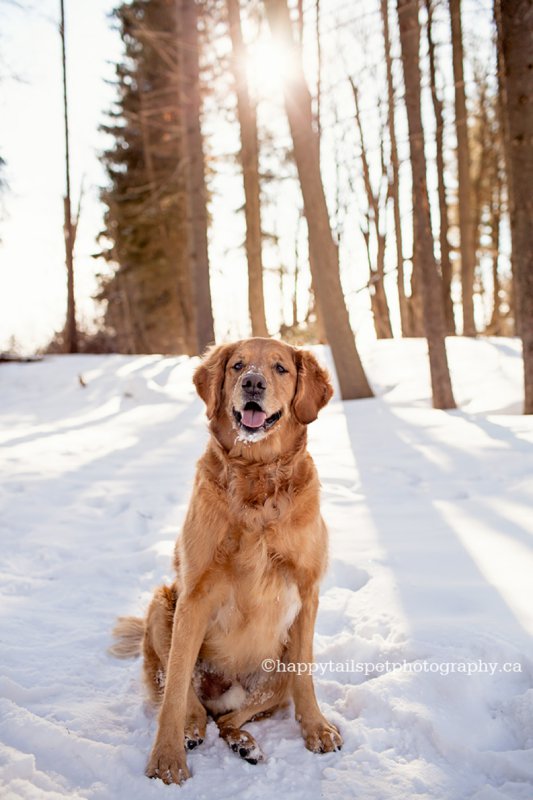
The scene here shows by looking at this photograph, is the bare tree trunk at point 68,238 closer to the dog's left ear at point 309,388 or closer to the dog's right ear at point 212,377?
the dog's right ear at point 212,377

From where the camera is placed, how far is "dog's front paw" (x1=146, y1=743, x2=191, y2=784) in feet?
6.77

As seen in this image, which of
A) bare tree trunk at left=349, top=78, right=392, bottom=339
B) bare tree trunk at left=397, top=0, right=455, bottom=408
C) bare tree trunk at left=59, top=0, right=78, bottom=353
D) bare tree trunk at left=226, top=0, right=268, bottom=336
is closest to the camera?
bare tree trunk at left=397, top=0, right=455, bottom=408

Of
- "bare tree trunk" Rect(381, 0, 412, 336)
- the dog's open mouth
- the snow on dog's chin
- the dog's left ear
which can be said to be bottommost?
the snow on dog's chin

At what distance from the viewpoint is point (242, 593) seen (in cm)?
236

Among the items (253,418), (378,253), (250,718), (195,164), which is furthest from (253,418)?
(378,253)

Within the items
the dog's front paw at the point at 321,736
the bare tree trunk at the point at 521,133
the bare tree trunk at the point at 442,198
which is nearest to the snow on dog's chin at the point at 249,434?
the dog's front paw at the point at 321,736

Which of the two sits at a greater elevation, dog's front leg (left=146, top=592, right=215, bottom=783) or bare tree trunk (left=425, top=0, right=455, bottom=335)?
bare tree trunk (left=425, top=0, right=455, bottom=335)

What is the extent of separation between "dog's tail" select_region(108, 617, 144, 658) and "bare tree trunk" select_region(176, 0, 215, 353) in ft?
30.0

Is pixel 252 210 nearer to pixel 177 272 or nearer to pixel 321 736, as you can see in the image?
pixel 177 272

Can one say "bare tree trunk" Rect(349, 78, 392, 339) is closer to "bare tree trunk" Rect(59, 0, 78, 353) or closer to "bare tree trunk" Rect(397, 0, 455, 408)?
"bare tree trunk" Rect(59, 0, 78, 353)

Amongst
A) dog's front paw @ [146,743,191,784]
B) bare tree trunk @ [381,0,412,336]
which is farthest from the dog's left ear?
bare tree trunk @ [381,0,412,336]

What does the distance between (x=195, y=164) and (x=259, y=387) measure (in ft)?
35.7

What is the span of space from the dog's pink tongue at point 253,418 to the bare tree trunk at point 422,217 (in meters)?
5.70

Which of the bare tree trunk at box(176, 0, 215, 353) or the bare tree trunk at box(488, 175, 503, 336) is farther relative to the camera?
the bare tree trunk at box(488, 175, 503, 336)
